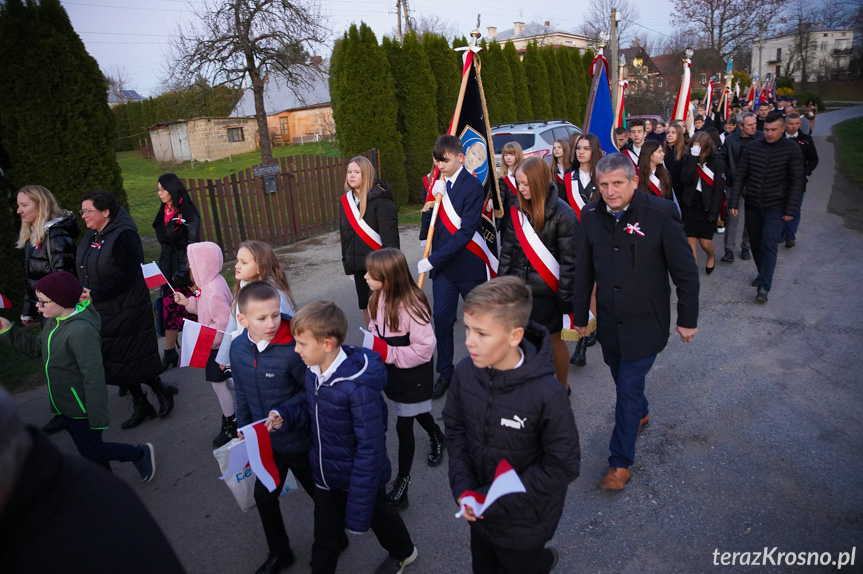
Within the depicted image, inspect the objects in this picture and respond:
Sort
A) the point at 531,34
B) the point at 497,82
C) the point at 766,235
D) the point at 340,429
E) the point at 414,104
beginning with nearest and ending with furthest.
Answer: the point at 340,429
the point at 766,235
the point at 414,104
the point at 497,82
the point at 531,34

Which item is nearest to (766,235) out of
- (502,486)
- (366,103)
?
(502,486)

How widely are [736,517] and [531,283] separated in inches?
75.7

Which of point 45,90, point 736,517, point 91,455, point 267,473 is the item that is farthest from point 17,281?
point 736,517

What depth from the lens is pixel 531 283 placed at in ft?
13.7

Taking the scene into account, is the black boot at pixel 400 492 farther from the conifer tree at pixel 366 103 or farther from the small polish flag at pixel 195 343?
the conifer tree at pixel 366 103

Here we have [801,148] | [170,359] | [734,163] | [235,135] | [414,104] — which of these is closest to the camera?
[170,359]

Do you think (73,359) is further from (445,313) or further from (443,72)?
(443,72)

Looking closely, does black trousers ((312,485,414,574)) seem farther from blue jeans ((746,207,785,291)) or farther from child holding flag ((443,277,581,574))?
blue jeans ((746,207,785,291))

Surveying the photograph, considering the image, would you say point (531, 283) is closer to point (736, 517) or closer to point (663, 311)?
point (663, 311)

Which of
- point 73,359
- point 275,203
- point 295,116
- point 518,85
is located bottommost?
point 73,359

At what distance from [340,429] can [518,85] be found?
1892 centimetres

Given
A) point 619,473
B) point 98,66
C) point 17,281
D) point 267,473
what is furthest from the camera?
point 98,66

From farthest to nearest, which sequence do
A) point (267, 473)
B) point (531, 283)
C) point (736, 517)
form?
point (531, 283) < point (736, 517) < point (267, 473)

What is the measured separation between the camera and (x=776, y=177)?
6316mm
